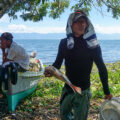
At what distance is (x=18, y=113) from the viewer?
17.0ft

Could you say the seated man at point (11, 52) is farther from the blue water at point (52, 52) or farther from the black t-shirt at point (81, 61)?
the blue water at point (52, 52)

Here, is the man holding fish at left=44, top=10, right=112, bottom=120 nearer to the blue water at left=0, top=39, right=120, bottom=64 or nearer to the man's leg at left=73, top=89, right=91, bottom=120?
the man's leg at left=73, top=89, right=91, bottom=120

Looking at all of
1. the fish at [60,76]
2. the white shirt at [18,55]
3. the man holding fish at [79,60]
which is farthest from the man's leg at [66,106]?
the white shirt at [18,55]

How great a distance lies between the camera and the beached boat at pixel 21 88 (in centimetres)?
540

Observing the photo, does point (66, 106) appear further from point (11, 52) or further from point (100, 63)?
point (11, 52)

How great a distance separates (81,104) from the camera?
3090mm

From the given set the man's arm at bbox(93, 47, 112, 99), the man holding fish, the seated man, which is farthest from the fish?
the seated man

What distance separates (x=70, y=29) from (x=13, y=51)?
2591mm

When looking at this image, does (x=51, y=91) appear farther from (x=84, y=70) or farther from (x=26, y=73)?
(x=84, y=70)

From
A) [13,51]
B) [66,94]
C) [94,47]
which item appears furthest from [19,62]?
[94,47]

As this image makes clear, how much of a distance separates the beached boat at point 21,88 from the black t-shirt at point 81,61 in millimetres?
2621

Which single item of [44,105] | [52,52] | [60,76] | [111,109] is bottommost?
[52,52]

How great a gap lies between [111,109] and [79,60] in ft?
3.96

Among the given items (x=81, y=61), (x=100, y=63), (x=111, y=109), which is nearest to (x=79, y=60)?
(x=81, y=61)
